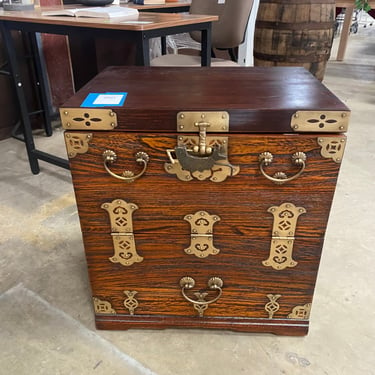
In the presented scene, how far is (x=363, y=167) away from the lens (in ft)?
6.30

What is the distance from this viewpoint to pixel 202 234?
85 centimetres

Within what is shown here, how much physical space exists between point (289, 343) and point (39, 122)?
209cm

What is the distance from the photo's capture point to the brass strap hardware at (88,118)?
2.37 feet

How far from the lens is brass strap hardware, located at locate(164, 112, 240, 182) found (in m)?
0.72

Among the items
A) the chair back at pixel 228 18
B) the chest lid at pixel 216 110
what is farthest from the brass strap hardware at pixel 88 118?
the chair back at pixel 228 18

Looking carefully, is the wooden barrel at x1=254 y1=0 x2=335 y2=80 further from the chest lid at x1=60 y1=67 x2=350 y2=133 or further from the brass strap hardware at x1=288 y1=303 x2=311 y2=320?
the brass strap hardware at x1=288 y1=303 x2=311 y2=320

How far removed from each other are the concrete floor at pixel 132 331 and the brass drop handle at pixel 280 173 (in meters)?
0.47

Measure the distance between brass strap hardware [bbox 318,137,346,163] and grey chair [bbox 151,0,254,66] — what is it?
3.97 feet

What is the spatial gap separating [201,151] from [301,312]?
1.69 ft

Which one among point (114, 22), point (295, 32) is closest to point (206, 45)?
point (114, 22)

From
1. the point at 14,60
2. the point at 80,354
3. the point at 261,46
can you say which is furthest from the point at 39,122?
the point at 80,354

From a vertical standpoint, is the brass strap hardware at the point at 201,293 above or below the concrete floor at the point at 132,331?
above

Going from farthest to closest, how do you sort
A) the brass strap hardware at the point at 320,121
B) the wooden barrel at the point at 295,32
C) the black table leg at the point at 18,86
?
the wooden barrel at the point at 295,32 < the black table leg at the point at 18,86 < the brass strap hardware at the point at 320,121

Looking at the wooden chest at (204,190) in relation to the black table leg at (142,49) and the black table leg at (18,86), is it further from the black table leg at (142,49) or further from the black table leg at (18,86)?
the black table leg at (18,86)
